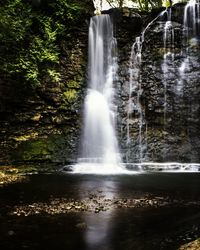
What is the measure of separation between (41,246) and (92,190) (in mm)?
5059

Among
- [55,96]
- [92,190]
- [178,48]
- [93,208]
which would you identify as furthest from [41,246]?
[178,48]

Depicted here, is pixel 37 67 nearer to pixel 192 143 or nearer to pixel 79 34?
pixel 79 34

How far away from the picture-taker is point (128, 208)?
27.5 feet

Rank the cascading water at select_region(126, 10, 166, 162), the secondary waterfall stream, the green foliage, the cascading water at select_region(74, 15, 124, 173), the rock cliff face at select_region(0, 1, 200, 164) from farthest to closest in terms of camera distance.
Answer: the cascading water at select_region(126, 10, 166, 162), the secondary waterfall stream, the cascading water at select_region(74, 15, 124, 173), the rock cliff face at select_region(0, 1, 200, 164), the green foliage

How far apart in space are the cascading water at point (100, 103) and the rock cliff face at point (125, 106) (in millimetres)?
378

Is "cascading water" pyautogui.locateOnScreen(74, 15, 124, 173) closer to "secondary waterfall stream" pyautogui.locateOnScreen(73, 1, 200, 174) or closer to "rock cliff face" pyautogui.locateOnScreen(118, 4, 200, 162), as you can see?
"secondary waterfall stream" pyautogui.locateOnScreen(73, 1, 200, 174)

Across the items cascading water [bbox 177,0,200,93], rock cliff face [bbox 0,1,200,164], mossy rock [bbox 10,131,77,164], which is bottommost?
mossy rock [bbox 10,131,77,164]

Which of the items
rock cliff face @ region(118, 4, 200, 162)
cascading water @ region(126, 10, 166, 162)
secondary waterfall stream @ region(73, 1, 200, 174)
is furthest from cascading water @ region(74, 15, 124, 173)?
cascading water @ region(126, 10, 166, 162)

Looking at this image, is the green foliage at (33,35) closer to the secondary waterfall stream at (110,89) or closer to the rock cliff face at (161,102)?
the secondary waterfall stream at (110,89)

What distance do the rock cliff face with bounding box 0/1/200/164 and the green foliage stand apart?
55cm

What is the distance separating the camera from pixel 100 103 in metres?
18.2

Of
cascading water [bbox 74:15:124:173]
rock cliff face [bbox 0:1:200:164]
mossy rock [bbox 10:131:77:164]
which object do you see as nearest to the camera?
mossy rock [bbox 10:131:77:164]

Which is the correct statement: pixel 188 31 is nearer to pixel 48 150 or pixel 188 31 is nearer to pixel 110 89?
pixel 110 89

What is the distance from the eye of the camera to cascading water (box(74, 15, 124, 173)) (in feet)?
56.3
